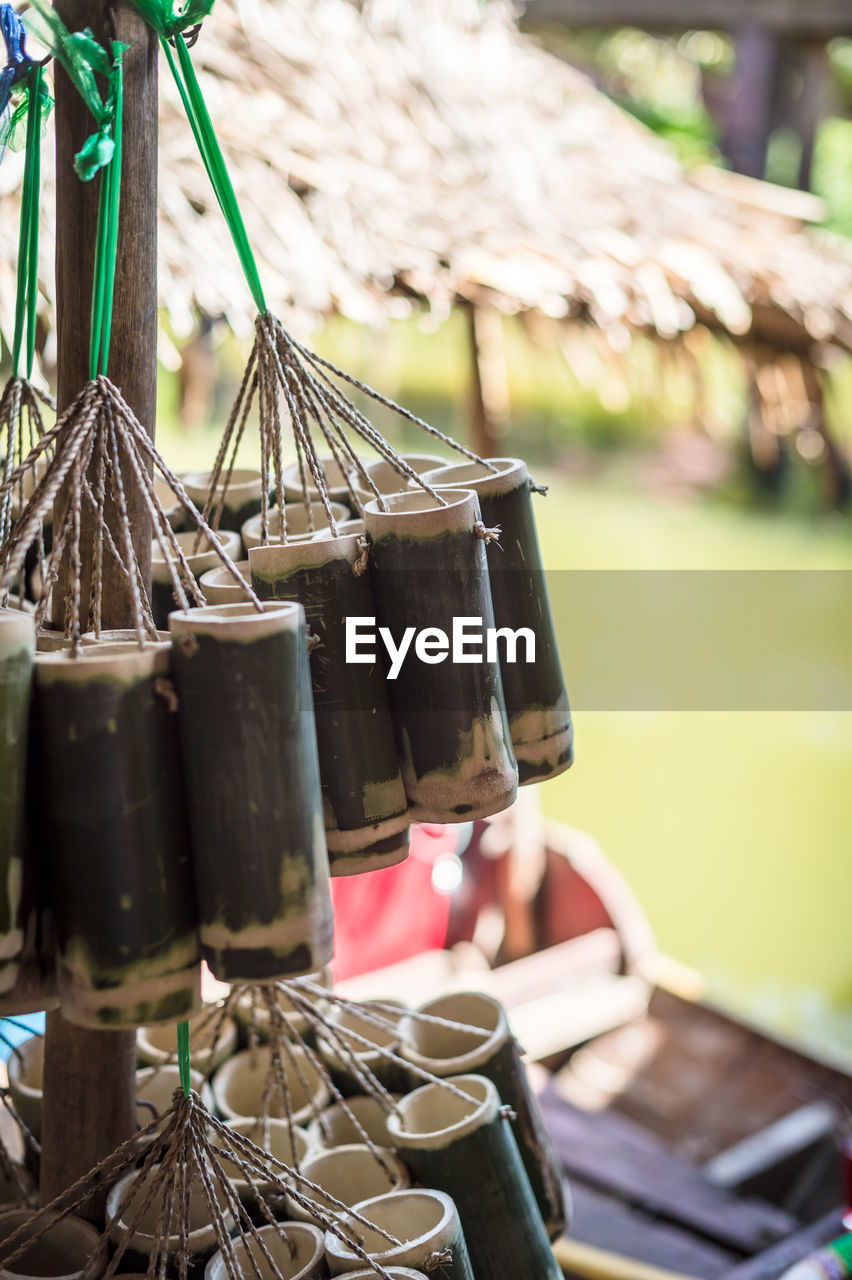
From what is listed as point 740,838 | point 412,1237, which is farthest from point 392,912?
point 740,838

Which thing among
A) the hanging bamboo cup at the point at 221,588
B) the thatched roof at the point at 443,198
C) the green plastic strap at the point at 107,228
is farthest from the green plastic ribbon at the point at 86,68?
the thatched roof at the point at 443,198

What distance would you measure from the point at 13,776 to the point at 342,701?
0.82 ft

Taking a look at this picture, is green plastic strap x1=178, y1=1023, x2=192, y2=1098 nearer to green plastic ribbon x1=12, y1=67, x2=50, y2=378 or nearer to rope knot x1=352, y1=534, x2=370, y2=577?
rope knot x1=352, y1=534, x2=370, y2=577

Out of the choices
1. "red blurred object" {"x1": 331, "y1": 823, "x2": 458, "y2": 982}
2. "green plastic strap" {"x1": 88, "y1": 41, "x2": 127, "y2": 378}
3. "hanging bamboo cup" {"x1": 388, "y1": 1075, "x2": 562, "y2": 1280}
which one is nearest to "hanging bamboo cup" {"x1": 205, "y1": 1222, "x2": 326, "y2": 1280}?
"hanging bamboo cup" {"x1": 388, "y1": 1075, "x2": 562, "y2": 1280}

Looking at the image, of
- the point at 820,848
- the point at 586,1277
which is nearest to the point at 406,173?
the point at 586,1277

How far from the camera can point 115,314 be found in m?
0.91

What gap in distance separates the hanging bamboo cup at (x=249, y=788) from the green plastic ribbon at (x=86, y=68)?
1.09 feet

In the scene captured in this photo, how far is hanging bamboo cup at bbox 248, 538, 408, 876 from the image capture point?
843mm

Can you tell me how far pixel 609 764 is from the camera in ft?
18.3

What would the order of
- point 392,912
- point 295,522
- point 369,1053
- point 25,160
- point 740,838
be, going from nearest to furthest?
point 25,160 < point 295,522 < point 369,1053 < point 392,912 < point 740,838

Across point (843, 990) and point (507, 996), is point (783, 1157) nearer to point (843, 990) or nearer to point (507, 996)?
point (507, 996)

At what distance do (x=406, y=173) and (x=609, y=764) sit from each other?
11.6 ft

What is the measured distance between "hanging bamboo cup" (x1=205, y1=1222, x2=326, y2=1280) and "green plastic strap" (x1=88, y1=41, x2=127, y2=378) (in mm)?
721

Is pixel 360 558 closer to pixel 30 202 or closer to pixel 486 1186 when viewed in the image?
pixel 30 202
